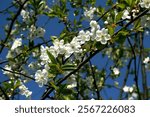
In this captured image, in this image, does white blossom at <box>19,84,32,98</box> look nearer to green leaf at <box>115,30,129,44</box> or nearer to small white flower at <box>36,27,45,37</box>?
small white flower at <box>36,27,45,37</box>

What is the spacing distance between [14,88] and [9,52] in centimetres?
110

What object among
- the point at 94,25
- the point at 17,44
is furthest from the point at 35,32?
the point at 94,25

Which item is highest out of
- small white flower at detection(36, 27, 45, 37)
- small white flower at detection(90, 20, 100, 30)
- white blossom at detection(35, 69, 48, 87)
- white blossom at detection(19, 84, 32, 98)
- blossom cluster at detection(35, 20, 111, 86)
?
small white flower at detection(36, 27, 45, 37)

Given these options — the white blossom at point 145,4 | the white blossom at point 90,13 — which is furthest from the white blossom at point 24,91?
the white blossom at point 145,4

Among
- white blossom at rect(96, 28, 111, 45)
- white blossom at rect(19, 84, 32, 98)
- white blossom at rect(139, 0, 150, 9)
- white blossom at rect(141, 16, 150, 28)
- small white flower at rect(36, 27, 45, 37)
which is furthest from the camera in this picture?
small white flower at rect(36, 27, 45, 37)

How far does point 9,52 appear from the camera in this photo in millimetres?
4645

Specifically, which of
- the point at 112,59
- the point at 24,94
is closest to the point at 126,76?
the point at 112,59

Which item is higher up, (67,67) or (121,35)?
(121,35)

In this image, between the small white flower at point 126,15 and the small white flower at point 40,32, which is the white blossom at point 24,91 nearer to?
the small white flower at point 40,32

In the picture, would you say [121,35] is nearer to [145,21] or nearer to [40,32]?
[145,21]

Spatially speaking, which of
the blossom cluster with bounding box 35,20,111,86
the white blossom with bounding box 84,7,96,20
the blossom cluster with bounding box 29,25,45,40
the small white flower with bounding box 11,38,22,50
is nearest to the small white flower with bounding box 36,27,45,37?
the blossom cluster with bounding box 29,25,45,40

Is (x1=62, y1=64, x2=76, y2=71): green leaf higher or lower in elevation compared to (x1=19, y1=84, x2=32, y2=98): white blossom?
higher

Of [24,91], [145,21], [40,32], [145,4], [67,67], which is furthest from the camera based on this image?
[40,32]

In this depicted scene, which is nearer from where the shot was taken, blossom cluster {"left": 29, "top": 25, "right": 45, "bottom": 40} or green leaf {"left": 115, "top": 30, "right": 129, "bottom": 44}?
green leaf {"left": 115, "top": 30, "right": 129, "bottom": 44}
